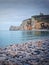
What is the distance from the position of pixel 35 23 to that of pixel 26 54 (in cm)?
58

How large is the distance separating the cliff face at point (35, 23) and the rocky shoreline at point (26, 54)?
0.91ft

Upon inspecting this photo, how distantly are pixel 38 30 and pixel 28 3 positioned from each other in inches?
20.4

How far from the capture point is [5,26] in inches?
93.0

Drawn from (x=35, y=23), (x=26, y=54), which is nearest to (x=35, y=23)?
(x=35, y=23)

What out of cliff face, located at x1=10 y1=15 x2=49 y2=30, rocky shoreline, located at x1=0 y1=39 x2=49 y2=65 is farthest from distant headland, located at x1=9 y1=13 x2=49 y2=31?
rocky shoreline, located at x1=0 y1=39 x2=49 y2=65

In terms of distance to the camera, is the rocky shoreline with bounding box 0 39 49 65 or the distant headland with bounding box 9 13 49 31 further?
the distant headland with bounding box 9 13 49 31

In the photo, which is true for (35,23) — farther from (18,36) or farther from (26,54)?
(26,54)

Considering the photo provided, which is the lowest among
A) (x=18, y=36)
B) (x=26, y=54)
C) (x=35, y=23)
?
(x=26, y=54)

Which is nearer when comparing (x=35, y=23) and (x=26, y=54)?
(x=26, y=54)

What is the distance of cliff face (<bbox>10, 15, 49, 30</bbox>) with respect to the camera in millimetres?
2424

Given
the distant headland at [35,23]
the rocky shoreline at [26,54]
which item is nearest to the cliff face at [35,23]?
the distant headland at [35,23]

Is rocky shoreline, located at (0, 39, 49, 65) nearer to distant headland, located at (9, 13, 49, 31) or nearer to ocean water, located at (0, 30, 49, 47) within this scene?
ocean water, located at (0, 30, 49, 47)

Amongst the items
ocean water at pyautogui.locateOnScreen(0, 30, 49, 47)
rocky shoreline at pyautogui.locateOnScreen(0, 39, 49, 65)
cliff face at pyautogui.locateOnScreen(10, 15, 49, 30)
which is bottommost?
rocky shoreline at pyautogui.locateOnScreen(0, 39, 49, 65)

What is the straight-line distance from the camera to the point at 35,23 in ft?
8.08
